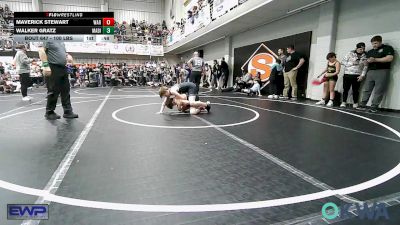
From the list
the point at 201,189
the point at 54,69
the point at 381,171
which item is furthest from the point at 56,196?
the point at 54,69

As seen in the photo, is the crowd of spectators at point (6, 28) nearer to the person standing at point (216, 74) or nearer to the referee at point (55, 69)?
the person standing at point (216, 74)

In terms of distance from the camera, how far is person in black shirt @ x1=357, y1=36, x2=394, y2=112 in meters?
6.28

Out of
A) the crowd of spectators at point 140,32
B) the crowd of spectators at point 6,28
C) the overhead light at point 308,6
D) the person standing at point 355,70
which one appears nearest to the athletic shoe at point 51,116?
the person standing at point 355,70

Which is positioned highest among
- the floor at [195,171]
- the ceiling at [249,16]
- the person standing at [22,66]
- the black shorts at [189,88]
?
the ceiling at [249,16]

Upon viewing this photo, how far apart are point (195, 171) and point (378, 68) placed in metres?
6.33

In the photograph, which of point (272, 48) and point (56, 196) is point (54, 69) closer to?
point (56, 196)

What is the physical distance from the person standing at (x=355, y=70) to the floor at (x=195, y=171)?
3.10 m

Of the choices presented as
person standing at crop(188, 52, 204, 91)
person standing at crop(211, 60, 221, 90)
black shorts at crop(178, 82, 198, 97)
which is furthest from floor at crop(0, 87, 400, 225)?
person standing at crop(211, 60, 221, 90)

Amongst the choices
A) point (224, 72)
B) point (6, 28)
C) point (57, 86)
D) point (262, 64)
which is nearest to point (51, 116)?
point (57, 86)

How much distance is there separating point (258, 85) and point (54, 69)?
8.18 m

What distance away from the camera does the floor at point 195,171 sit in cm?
168

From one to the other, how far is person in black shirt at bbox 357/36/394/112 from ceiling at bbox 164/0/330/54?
2626mm

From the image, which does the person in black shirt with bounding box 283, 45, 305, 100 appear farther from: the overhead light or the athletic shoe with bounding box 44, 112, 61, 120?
the athletic shoe with bounding box 44, 112, 61, 120

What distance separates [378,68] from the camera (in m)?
6.42
